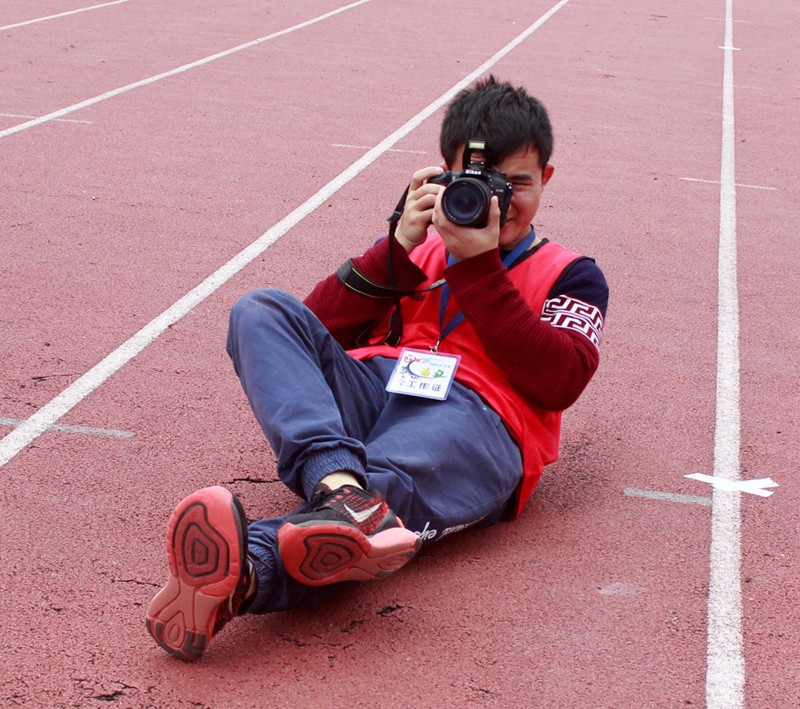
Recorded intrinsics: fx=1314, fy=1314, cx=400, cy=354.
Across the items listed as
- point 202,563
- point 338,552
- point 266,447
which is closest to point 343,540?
point 338,552

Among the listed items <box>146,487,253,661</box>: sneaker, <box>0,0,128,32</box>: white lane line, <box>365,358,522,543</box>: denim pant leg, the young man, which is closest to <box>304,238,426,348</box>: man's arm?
the young man

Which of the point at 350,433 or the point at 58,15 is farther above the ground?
the point at 350,433

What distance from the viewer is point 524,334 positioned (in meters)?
3.20

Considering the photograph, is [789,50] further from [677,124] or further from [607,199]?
[607,199]

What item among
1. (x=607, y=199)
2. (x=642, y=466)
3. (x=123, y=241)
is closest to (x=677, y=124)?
(x=607, y=199)

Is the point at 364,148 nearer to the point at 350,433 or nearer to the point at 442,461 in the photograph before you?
the point at 350,433

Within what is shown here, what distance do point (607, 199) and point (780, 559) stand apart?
16.0 ft

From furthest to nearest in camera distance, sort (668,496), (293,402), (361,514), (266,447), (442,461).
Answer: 1. (266,447)
2. (668,496)
3. (442,461)
4. (293,402)
5. (361,514)

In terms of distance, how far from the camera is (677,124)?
11039 millimetres

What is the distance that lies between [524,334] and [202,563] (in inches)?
41.5

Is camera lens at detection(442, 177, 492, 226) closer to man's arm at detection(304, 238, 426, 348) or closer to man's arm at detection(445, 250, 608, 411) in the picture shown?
man's arm at detection(445, 250, 608, 411)

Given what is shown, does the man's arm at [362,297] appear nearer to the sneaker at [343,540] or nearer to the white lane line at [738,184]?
the sneaker at [343,540]

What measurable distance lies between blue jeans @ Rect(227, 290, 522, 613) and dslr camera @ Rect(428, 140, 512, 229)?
17.2 inches

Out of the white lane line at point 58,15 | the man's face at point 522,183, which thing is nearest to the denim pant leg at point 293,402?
the man's face at point 522,183
